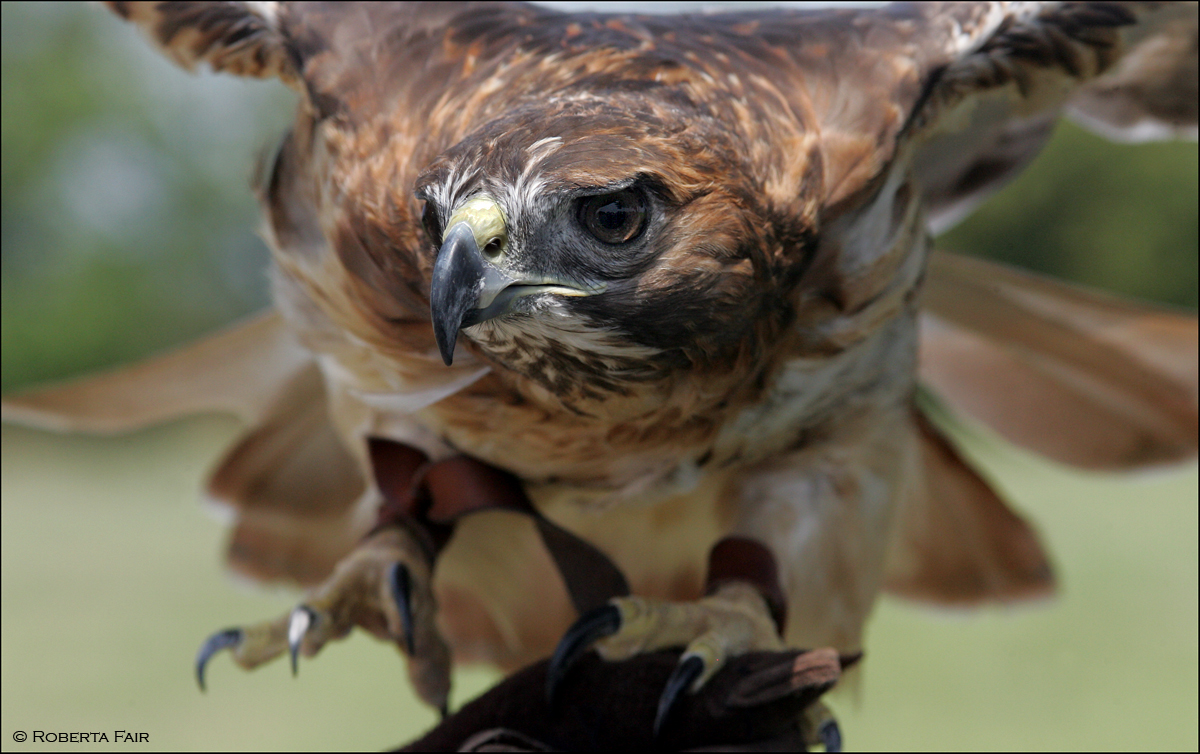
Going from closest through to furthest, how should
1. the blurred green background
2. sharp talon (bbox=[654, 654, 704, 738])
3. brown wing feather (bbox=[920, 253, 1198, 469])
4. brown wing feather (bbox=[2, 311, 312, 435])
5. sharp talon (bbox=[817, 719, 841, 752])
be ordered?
sharp talon (bbox=[654, 654, 704, 738]) < sharp talon (bbox=[817, 719, 841, 752]) < brown wing feather (bbox=[920, 253, 1198, 469]) < brown wing feather (bbox=[2, 311, 312, 435]) < the blurred green background

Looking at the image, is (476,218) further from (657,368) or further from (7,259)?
(7,259)

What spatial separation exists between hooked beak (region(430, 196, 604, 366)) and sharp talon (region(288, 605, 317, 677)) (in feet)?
3.42

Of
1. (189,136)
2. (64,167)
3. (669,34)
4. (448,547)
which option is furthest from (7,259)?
(669,34)

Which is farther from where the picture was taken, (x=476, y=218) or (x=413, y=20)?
(x=413, y=20)

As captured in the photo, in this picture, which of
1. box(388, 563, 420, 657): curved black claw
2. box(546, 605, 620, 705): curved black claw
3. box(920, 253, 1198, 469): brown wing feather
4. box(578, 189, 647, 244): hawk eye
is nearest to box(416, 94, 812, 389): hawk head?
box(578, 189, 647, 244): hawk eye

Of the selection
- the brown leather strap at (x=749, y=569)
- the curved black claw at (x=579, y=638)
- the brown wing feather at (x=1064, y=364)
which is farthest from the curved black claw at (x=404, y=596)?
the brown wing feather at (x=1064, y=364)

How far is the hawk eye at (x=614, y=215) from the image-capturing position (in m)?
1.58

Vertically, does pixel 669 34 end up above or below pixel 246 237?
below

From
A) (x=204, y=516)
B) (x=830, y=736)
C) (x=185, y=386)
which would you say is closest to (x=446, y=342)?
(x=830, y=736)

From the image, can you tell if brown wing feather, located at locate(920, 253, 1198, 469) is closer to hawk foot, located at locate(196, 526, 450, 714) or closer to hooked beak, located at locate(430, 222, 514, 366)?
hawk foot, located at locate(196, 526, 450, 714)

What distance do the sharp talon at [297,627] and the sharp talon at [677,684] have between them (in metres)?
0.82

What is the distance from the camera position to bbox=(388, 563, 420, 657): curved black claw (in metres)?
2.41

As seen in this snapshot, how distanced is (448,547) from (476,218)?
61.5 inches

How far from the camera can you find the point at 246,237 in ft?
42.9
